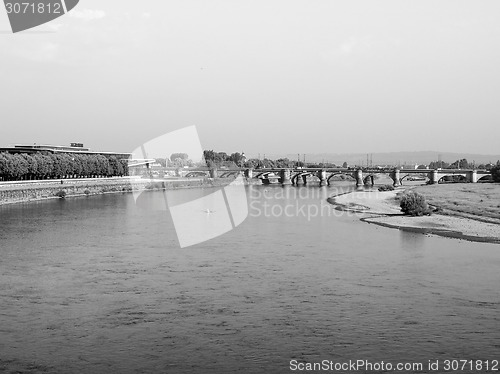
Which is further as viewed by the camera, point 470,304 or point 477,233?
point 477,233

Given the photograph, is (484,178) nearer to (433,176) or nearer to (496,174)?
(433,176)

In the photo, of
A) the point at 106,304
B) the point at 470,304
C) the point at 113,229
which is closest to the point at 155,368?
the point at 106,304

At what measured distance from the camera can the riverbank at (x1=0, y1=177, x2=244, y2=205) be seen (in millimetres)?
57656

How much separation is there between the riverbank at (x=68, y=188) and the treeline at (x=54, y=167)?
2.96 m

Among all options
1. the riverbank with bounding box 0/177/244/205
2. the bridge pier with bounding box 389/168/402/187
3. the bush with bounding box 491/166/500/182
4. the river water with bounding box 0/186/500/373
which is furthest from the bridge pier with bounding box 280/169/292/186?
the river water with bounding box 0/186/500/373

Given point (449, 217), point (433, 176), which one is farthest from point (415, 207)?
point (433, 176)

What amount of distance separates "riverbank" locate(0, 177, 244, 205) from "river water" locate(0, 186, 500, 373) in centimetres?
2883

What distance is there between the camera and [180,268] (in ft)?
73.6

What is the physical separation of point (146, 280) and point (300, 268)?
220 inches

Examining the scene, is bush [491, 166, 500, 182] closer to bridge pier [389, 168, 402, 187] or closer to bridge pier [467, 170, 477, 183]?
bridge pier [467, 170, 477, 183]

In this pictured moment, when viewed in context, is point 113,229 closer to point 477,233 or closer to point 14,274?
point 14,274

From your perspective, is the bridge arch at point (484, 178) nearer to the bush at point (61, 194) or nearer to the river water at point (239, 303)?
the bush at point (61, 194)

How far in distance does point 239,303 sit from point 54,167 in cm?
6662

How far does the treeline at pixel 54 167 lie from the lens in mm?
69188
